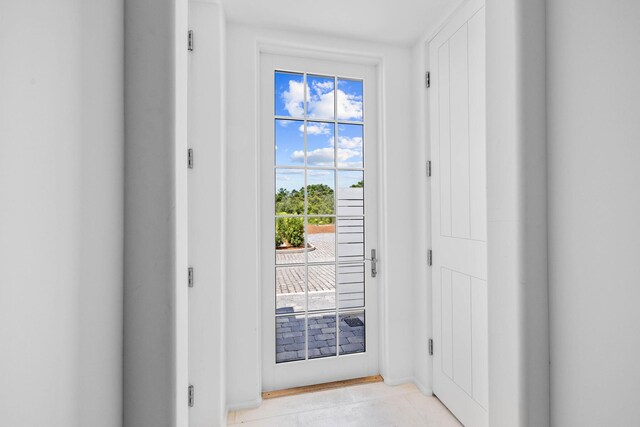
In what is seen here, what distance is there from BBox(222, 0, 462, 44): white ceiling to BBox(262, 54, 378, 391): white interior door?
0.80 feet

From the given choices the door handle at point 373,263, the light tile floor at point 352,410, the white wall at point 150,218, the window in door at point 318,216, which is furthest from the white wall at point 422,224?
the white wall at point 150,218

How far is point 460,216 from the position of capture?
1.87 meters

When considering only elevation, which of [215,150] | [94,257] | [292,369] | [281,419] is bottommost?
[281,419]

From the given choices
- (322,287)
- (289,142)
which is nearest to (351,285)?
(322,287)

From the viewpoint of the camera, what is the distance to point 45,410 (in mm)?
526

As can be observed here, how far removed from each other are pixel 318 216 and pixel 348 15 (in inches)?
52.3

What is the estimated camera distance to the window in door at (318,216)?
220 cm

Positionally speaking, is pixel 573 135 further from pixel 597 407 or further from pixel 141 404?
pixel 141 404

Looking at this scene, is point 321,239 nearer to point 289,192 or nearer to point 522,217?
point 289,192

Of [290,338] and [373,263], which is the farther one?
[373,263]

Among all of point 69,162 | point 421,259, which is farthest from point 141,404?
point 421,259

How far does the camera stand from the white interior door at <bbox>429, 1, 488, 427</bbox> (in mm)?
1689

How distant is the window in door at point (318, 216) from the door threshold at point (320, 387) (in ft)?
0.65

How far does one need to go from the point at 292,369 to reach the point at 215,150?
5.23ft
